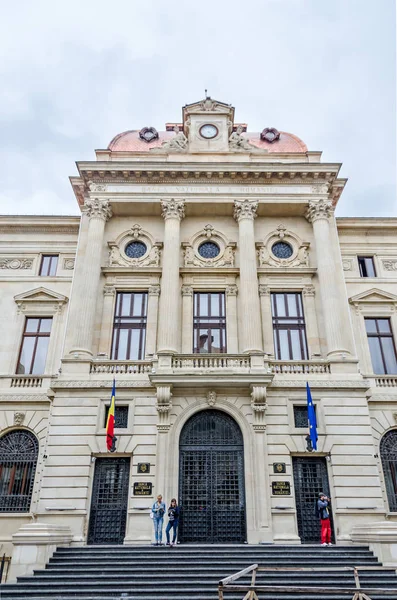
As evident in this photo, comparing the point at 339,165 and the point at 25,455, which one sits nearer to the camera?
the point at 25,455

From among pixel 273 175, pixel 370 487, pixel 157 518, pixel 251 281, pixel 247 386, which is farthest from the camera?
pixel 273 175

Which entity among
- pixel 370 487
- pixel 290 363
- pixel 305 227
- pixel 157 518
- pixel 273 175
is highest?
pixel 273 175

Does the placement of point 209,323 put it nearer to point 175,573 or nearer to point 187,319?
point 187,319

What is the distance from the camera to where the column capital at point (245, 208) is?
25.9 m

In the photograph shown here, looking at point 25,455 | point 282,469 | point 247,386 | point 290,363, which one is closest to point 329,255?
point 290,363

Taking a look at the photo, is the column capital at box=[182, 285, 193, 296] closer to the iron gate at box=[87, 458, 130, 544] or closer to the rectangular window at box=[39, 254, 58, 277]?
the rectangular window at box=[39, 254, 58, 277]

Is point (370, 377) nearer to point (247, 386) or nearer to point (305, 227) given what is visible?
point (247, 386)

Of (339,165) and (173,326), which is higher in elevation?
(339,165)

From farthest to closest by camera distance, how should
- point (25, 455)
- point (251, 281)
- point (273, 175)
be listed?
point (273, 175)
point (251, 281)
point (25, 455)

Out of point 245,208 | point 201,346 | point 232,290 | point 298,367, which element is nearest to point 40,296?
Result: point 201,346

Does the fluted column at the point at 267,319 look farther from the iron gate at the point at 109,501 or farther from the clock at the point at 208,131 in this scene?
the clock at the point at 208,131

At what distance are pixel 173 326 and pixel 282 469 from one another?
830 cm

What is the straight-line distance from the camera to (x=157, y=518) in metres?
17.5

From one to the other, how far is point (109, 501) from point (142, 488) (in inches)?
62.1
